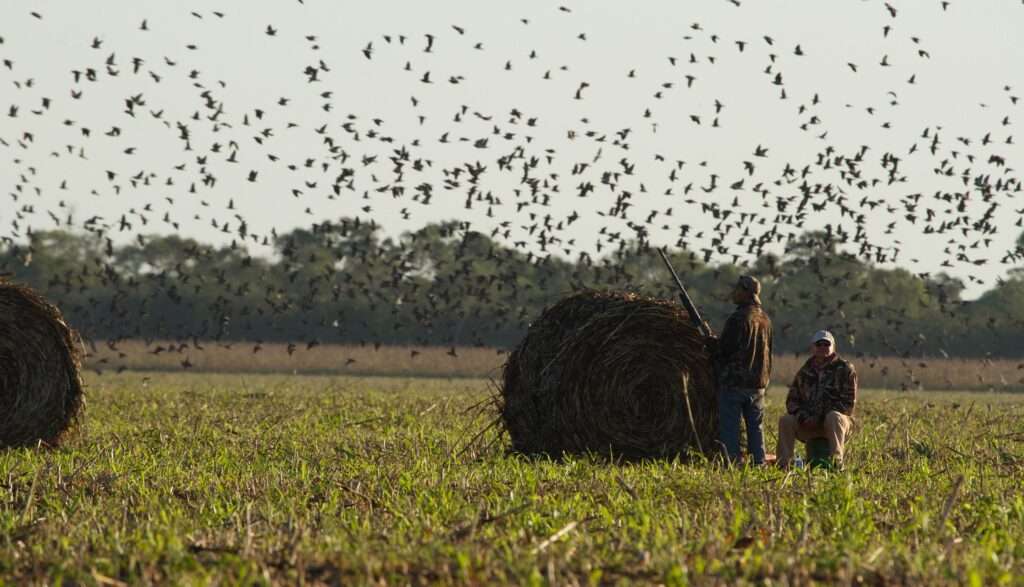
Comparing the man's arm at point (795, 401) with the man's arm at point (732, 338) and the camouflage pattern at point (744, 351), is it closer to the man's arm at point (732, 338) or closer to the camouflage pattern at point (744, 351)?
the camouflage pattern at point (744, 351)

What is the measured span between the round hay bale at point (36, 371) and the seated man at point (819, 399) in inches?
278

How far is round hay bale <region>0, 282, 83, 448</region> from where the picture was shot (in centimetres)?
1577

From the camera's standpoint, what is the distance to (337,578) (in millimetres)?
7273

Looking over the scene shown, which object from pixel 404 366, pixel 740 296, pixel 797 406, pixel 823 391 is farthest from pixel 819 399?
pixel 404 366

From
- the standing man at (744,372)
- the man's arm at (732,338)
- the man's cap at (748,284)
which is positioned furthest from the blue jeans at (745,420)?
the man's cap at (748,284)

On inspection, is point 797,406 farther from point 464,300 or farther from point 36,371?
point 464,300

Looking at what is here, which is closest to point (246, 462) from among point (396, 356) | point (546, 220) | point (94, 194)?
point (94, 194)

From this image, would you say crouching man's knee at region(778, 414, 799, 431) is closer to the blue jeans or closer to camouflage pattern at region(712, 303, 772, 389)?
the blue jeans

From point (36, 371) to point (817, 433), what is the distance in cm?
766

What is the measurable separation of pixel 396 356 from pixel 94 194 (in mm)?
28953

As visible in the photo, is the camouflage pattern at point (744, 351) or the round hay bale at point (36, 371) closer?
the camouflage pattern at point (744, 351)

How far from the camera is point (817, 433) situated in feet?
44.7

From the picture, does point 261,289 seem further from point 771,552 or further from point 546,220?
point 771,552

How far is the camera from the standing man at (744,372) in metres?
13.8
